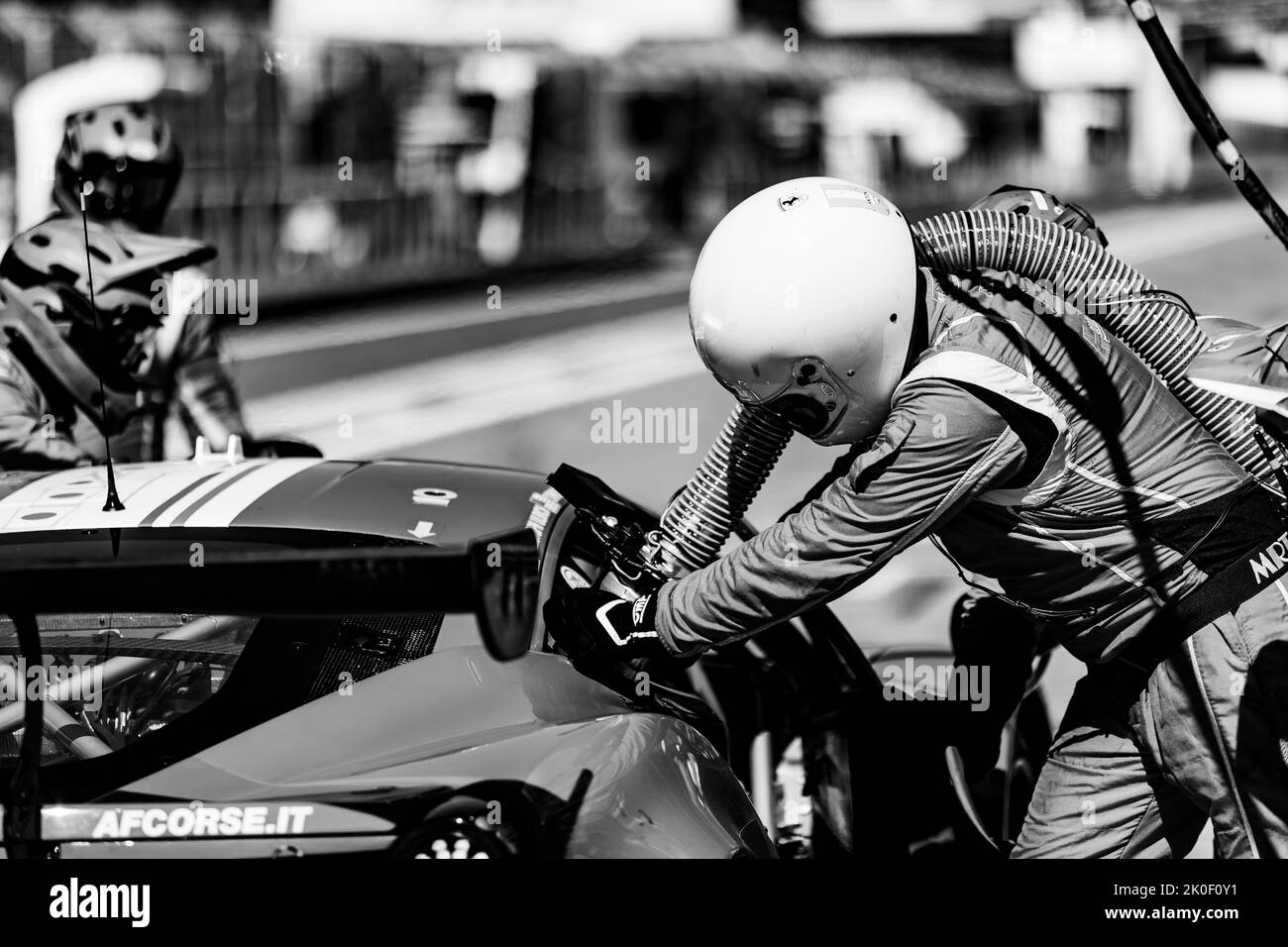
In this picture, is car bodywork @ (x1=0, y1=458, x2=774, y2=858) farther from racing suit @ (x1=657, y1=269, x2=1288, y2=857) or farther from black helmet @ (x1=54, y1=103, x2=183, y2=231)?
black helmet @ (x1=54, y1=103, x2=183, y2=231)

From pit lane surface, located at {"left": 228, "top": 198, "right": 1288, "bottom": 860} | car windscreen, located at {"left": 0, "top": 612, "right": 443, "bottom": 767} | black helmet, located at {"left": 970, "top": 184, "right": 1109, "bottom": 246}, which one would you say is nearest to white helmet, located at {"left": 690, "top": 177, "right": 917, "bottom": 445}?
black helmet, located at {"left": 970, "top": 184, "right": 1109, "bottom": 246}

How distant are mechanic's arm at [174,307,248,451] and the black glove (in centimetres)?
196

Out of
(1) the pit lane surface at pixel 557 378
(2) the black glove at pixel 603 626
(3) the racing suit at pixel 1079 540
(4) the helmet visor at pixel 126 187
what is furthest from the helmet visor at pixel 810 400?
(4) the helmet visor at pixel 126 187

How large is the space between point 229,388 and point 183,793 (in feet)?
7.52

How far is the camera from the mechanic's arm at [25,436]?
393cm

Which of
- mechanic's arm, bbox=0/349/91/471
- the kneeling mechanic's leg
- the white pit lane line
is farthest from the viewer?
the white pit lane line

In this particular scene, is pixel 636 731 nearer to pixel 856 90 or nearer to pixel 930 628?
pixel 930 628

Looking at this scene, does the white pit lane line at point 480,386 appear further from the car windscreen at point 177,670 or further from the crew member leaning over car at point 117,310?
the car windscreen at point 177,670

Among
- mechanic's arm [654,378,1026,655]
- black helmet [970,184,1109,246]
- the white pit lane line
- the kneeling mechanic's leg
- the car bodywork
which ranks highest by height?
black helmet [970,184,1109,246]

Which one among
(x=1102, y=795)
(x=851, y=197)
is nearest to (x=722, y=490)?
(x=851, y=197)

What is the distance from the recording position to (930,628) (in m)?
5.59

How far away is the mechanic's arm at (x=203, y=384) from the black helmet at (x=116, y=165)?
443 mm

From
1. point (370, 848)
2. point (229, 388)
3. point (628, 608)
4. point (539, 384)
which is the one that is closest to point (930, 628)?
point (229, 388)

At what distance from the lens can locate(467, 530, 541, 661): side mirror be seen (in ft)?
6.48
